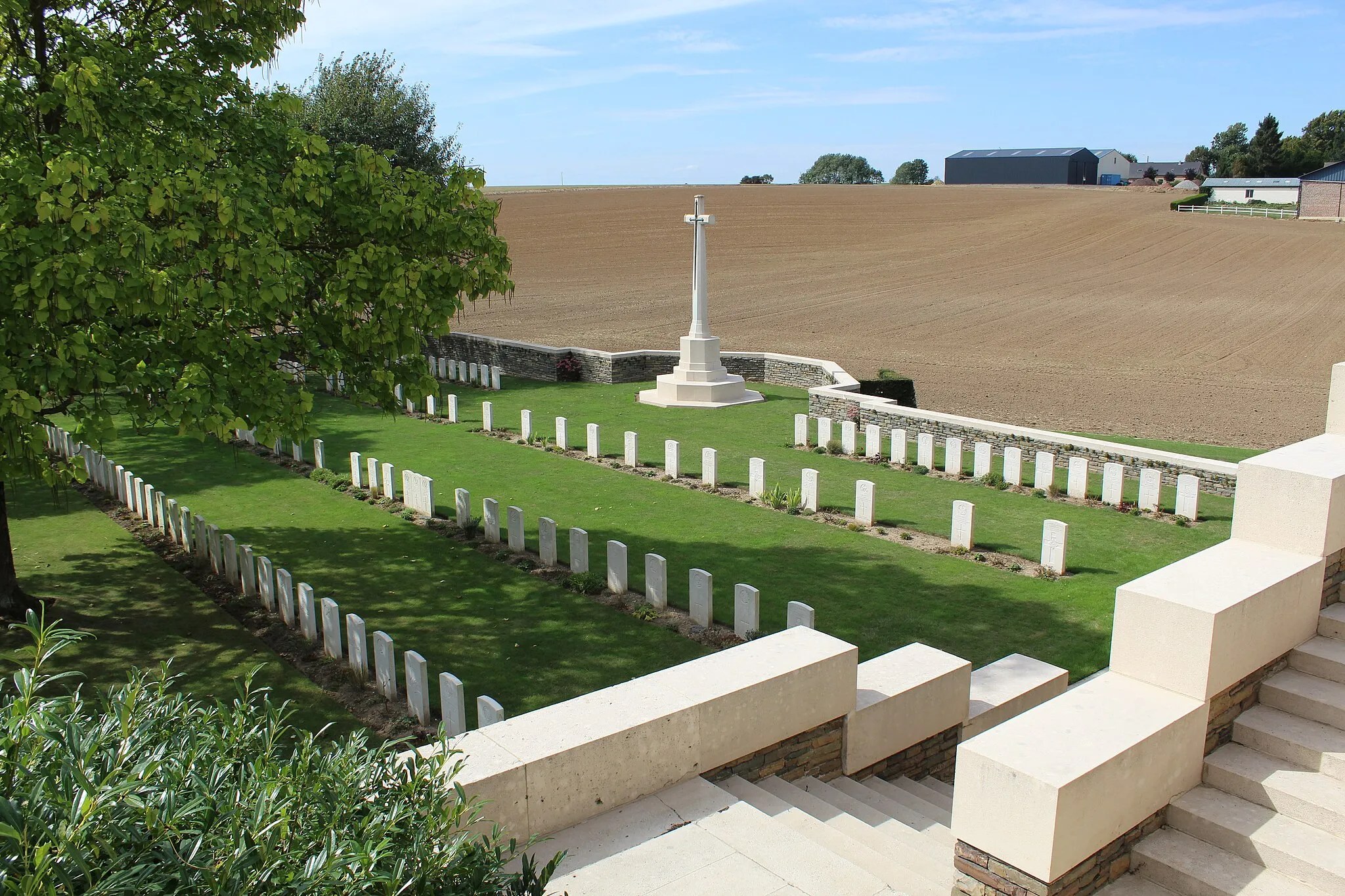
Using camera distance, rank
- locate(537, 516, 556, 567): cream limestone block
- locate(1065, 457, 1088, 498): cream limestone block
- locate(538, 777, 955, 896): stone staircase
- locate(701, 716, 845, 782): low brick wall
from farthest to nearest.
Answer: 1. locate(1065, 457, 1088, 498): cream limestone block
2. locate(537, 516, 556, 567): cream limestone block
3. locate(701, 716, 845, 782): low brick wall
4. locate(538, 777, 955, 896): stone staircase

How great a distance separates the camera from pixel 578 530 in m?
10.5

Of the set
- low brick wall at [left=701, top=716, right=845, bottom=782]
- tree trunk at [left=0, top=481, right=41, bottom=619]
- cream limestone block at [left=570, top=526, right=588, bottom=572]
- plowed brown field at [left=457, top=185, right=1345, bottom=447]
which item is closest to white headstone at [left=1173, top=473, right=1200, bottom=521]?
plowed brown field at [left=457, top=185, right=1345, bottom=447]

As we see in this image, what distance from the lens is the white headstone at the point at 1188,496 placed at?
1205 cm

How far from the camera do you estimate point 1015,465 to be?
13836 mm

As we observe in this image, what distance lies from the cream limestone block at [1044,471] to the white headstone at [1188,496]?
1.66m

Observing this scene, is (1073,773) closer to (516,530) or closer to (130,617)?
(516,530)

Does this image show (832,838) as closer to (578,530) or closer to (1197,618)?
(1197,618)

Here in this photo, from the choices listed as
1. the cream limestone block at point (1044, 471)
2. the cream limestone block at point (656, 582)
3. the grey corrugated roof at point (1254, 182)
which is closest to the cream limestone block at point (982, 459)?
the cream limestone block at point (1044, 471)

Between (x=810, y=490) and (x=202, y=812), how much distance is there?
10.6 metres

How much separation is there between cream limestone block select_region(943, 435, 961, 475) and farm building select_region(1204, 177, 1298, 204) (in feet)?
215

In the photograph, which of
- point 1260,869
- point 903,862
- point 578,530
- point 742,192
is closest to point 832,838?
point 903,862

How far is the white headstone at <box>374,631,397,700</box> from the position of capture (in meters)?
7.90

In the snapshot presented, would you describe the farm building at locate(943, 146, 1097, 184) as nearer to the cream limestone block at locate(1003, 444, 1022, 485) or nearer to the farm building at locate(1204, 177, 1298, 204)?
the farm building at locate(1204, 177, 1298, 204)

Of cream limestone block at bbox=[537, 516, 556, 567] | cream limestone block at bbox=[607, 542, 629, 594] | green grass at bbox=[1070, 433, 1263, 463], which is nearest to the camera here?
cream limestone block at bbox=[607, 542, 629, 594]
